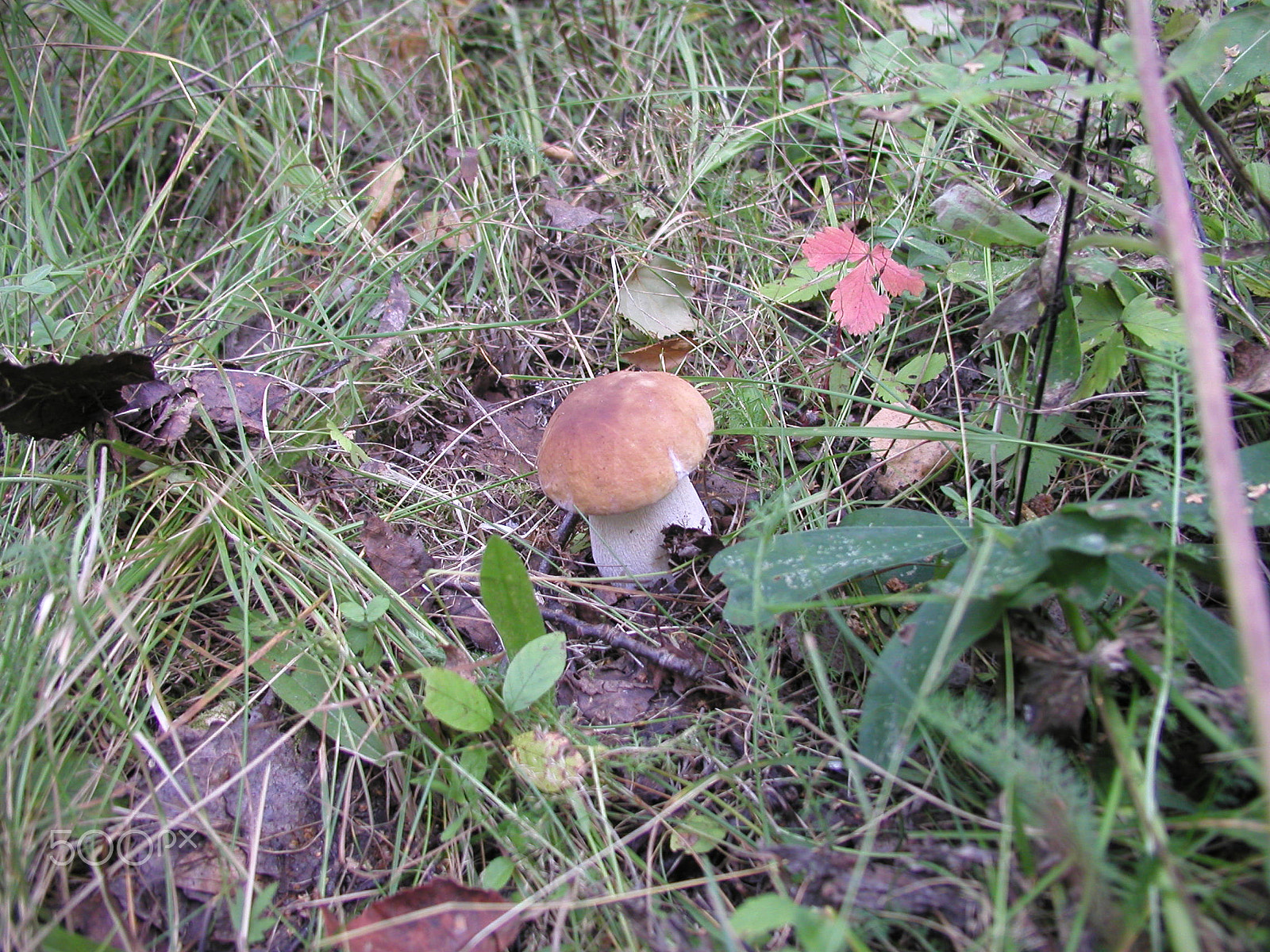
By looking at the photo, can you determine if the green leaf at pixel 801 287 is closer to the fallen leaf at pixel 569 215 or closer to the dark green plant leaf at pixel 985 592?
the fallen leaf at pixel 569 215

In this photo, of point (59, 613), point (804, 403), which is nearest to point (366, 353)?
point (59, 613)

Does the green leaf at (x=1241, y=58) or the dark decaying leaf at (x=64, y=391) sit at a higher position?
the green leaf at (x=1241, y=58)

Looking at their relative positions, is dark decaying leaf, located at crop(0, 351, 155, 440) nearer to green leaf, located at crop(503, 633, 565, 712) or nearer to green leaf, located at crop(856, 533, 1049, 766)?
green leaf, located at crop(503, 633, 565, 712)

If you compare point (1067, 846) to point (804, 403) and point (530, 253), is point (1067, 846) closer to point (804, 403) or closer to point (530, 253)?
point (804, 403)

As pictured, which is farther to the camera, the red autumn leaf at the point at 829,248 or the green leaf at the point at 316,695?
the red autumn leaf at the point at 829,248

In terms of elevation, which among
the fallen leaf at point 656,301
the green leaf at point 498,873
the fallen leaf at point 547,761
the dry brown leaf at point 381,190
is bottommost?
the green leaf at point 498,873

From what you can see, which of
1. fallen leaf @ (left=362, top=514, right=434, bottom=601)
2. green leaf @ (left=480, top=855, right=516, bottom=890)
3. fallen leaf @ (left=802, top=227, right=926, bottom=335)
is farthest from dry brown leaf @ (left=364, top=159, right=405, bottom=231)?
green leaf @ (left=480, top=855, right=516, bottom=890)

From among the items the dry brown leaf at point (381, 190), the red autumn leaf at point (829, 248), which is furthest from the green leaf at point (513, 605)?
the dry brown leaf at point (381, 190)
